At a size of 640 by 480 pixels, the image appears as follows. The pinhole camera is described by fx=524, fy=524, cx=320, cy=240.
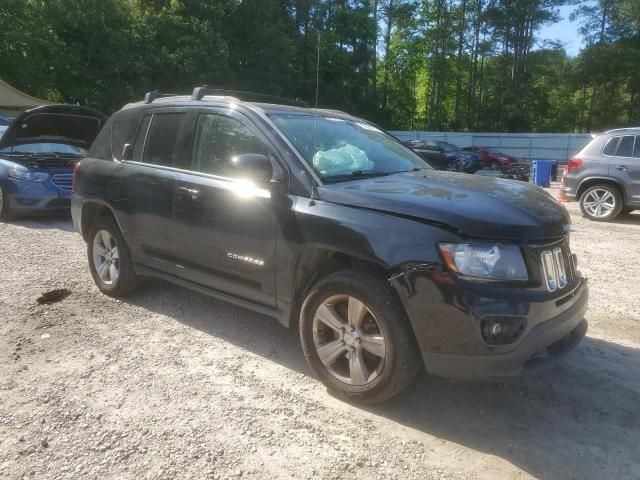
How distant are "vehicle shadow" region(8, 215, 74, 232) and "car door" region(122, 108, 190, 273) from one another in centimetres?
436

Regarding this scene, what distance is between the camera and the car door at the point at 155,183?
4.09 meters

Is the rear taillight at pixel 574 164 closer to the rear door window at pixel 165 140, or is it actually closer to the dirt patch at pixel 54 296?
the rear door window at pixel 165 140

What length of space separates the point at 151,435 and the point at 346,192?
1.72m

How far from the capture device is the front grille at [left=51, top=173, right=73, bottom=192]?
8.37 meters

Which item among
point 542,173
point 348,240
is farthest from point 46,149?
point 542,173

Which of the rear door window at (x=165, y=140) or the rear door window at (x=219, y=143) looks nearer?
the rear door window at (x=219, y=143)

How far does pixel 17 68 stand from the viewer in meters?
27.9

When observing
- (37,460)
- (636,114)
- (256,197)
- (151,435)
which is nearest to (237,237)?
(256,197)

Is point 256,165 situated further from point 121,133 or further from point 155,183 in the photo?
point 121,133

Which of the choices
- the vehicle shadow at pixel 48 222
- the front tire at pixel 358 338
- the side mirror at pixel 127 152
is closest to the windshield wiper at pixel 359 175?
the front tire at pixel 358 338

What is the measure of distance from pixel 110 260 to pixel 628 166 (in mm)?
8682

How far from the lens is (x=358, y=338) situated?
9.90 feet

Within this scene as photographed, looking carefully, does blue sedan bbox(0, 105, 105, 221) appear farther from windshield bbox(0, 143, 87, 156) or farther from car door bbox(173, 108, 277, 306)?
car door bbox(173, 108, 277, 306)

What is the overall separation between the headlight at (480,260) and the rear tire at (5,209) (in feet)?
26.3
